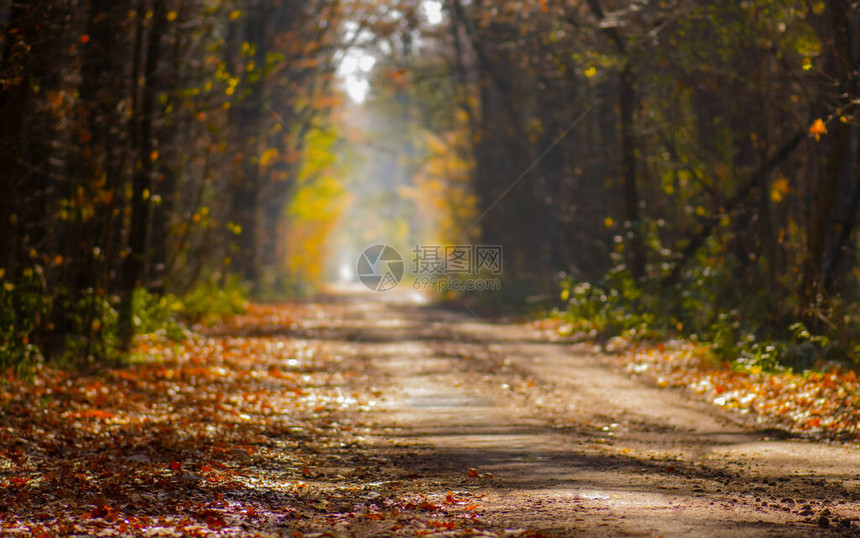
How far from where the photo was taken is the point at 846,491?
21.4ft

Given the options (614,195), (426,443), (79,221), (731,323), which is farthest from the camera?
(614,195)

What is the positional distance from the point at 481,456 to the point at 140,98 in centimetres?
894

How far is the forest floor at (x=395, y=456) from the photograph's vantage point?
5801 millimetres

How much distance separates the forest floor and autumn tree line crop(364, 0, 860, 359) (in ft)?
9.11

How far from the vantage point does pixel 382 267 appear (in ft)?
258

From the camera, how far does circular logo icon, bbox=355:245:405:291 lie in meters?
66.1

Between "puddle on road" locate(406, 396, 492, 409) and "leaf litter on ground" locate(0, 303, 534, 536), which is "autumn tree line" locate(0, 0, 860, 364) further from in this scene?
"puddle on road" locate(406, 396, 492, 409)

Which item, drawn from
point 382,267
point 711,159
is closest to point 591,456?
point 711,159

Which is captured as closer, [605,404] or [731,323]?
[605,404]

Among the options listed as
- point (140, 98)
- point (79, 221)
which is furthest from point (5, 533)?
point (140, 98)

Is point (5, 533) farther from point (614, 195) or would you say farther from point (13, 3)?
point (614, 195)

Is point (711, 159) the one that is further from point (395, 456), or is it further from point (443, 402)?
point (395, 456)

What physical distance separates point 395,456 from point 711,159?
1107 cm

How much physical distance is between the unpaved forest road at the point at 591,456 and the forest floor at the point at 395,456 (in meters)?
0.03
